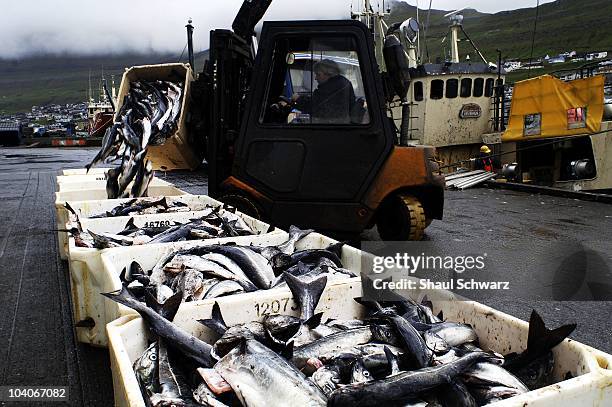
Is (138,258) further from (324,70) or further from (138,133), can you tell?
(324,70)

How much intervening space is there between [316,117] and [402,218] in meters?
1.82

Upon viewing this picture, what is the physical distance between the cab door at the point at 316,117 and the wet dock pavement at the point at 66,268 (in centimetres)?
222

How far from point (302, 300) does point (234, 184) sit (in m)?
3.98

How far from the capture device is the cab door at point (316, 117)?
6559 mm

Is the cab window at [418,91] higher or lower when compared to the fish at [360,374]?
higher

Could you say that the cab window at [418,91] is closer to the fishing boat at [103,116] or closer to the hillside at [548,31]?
the fishing boat at [103,116]

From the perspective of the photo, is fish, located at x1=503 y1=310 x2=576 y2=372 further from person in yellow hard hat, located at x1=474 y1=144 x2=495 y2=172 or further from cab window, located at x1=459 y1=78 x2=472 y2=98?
cab window, located at x1=459 y1=78 x2=472 y2=98

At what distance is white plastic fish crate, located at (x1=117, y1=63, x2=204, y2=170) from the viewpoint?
7617 mm

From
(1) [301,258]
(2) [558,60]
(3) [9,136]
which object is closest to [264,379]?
(1) [301,258]

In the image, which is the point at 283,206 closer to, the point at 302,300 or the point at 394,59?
the point at 394,59

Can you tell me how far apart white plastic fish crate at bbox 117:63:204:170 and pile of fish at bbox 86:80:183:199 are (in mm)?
220

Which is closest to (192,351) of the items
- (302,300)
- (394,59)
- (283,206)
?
(302,300)

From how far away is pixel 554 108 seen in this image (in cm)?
1383
